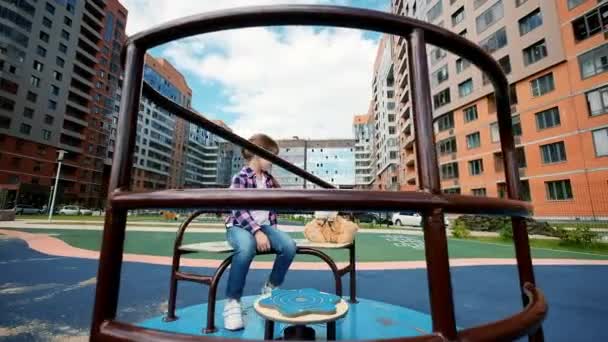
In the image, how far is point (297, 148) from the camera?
73.6 m

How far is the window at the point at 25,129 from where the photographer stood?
28.6m

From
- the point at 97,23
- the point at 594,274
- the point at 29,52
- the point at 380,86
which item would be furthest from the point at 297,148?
the point at 594,274

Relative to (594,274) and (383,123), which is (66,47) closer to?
(383,123)

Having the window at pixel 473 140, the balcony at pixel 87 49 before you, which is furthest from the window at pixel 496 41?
the balcony at pixel 87 49

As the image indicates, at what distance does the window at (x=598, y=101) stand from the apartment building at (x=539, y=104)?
41 millimetres

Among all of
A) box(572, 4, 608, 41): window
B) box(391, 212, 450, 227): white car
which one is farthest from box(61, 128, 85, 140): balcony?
box(572, 4, 608, 41): window

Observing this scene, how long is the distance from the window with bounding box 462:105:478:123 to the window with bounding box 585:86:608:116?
21.3ft

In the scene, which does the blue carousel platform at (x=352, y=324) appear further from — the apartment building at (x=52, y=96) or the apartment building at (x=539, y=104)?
the apartment building at (x=52, y=96)

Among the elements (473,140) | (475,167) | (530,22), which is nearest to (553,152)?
(475,167)

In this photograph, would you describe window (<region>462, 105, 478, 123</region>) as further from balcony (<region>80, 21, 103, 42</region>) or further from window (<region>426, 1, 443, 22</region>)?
balcony (<region>80, 21, 103, 42</region>)

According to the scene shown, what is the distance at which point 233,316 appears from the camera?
1590mm

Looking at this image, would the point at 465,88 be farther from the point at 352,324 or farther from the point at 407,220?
the point at 352,324

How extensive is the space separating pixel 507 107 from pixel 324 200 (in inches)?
25.5

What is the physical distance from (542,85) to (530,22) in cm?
392
